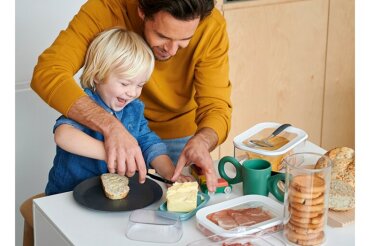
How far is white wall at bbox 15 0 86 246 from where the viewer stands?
8.21 ft

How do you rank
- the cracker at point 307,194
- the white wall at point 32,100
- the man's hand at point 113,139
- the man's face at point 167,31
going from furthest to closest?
the white wall at point 32,100, the man's face at point 167,31, the man's hand at point 113,139, the cracker at point 307,194

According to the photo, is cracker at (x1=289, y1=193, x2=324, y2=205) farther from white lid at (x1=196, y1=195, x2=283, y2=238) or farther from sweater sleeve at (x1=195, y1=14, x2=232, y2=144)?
sweater sleeve at (x1=195, y1=14, x2=232, y2=144)

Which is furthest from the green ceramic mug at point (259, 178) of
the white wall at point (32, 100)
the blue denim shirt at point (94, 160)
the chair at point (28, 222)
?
the white wall at point (32, 100)

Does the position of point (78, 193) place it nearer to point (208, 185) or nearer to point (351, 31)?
point (208, 185)

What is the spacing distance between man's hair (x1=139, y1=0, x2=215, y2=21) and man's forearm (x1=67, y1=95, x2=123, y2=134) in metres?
0.29

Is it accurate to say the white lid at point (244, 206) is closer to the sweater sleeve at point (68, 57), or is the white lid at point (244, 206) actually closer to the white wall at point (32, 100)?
the sweater sleeve at point (68, 57)

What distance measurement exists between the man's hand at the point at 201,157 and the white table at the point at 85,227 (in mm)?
50

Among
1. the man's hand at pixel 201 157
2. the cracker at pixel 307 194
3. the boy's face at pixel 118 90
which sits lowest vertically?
the cracker at pixel 307 194

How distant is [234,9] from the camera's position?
2.87 meters

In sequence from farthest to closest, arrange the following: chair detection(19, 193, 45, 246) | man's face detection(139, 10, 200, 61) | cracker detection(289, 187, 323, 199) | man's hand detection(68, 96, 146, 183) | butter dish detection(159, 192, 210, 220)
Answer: chair detection(19, 193, 45, 246) < man's face detection(139, 10, 200, 61) < man's hand detection(68, 96, 146, 183) < butter dish detection(159, 192, 210, 220) < cracker detection(289, 187, 323, 199)

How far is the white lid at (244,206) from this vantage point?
1.34m

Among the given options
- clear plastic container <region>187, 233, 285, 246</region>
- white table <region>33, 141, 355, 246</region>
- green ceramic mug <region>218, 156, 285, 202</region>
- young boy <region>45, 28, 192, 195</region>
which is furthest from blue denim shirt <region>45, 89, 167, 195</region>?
clear plastic container <region>187, 233, 285, 246</region>

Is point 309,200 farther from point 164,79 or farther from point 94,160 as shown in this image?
point 164,79

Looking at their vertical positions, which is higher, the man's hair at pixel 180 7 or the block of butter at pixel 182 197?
the man's hair at pixel 180 7
